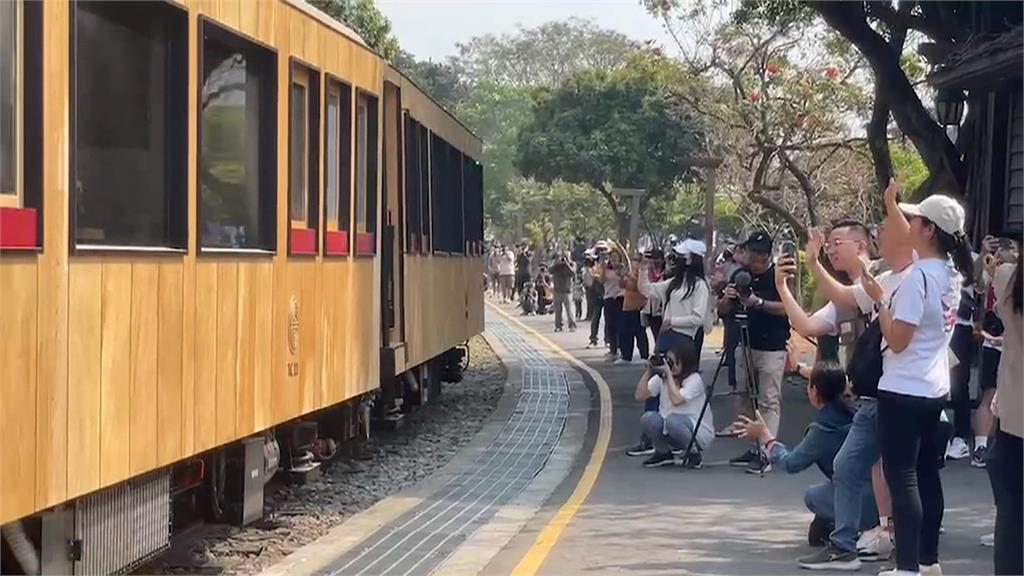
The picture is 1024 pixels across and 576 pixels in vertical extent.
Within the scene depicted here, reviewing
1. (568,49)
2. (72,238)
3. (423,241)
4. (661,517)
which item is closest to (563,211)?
(568,49)

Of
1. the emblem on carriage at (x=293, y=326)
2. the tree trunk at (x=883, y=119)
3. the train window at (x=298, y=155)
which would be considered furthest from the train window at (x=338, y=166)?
the tree trunk at (x=883, y=119)

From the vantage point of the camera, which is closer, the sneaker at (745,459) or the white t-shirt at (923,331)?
the white t-shirt at (923,331)

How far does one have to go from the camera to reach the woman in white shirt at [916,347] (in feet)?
23.3

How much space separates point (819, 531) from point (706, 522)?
47.9 inches

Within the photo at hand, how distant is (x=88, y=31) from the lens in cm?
614

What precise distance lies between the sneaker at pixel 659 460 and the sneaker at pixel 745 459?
1.56 ft

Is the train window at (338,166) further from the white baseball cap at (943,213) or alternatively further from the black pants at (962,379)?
the white baseball cap at (943,213)

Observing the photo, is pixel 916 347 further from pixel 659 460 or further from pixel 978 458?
pixel 659 460

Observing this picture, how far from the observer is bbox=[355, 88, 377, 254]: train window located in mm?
11005

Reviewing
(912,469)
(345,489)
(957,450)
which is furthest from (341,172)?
(957,450)

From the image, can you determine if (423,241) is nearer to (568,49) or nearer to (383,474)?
(383,474)

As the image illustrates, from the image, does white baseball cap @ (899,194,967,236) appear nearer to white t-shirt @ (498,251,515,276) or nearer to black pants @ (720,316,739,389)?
black pants @ (720,316,739,389)

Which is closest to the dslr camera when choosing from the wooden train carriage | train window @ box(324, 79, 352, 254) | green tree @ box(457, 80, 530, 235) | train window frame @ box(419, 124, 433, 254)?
the wooden train carriage

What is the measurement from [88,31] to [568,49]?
69.3 m
